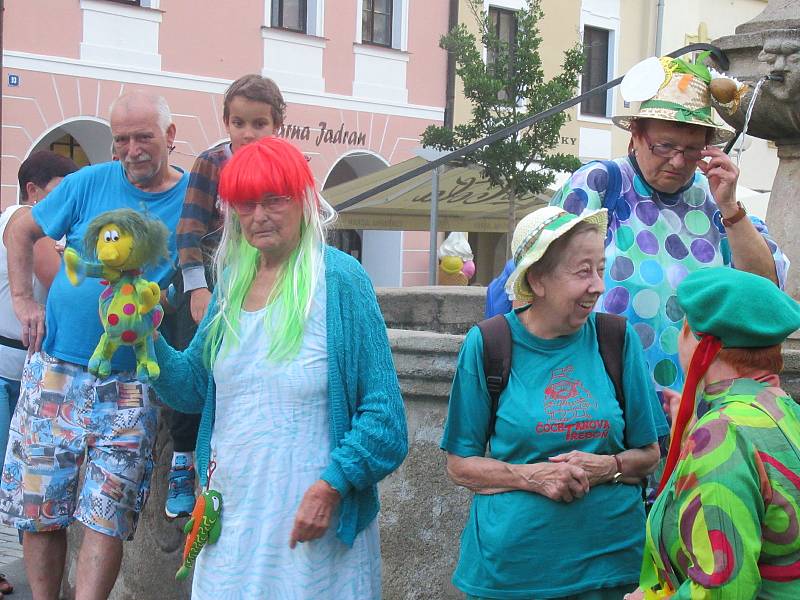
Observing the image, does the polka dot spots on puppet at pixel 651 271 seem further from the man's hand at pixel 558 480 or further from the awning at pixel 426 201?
the awning at pixel 426 201

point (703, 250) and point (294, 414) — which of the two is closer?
point (294, 414)

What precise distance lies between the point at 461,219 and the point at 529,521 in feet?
41.6

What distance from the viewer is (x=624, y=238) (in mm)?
3068

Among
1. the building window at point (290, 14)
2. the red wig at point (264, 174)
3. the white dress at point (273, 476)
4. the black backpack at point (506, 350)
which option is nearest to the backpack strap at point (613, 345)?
the black backpack at point (506, 350)

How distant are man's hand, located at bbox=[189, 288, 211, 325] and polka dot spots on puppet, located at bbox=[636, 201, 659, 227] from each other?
1.32 m

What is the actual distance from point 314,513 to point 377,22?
686 inches

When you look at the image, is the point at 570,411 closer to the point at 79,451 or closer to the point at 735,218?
the point at 735,218

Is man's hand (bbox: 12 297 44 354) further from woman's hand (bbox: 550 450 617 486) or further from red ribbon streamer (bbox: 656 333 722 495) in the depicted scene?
red ribbon streamer (bbox: 656 333 722 495)

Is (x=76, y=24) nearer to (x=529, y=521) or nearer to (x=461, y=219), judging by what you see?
(x=461, y=219)

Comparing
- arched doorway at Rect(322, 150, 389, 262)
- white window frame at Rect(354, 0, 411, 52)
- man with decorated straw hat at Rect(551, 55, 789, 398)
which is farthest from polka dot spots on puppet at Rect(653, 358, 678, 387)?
white window frame at Rect(354, 0, 411, 52)

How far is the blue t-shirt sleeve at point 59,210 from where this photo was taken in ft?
12.1

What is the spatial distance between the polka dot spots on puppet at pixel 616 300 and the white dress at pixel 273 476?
2.59ft

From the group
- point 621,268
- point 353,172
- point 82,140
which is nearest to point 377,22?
point 353,172

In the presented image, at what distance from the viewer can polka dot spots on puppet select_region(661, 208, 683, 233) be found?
10.1 feet
